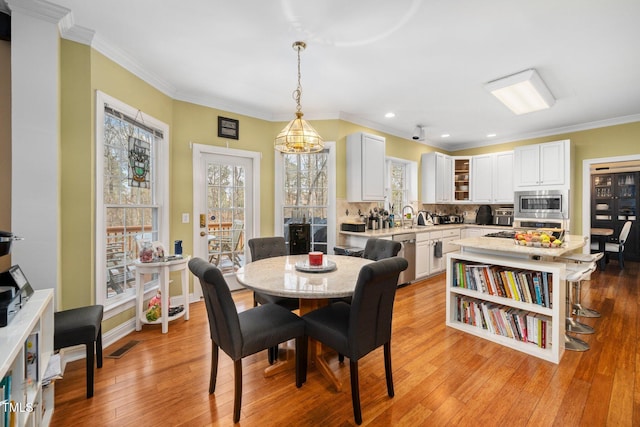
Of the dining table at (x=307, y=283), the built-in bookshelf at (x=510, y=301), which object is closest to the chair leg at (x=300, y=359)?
the dining table at (x=307, y=283)

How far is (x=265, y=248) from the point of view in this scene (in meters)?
3.09

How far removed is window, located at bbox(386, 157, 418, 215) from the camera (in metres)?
5.41

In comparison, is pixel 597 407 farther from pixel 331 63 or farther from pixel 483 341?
pixel 331 63

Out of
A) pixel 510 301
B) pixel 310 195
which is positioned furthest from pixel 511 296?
pixel 310 195

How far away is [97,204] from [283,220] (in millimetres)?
2285

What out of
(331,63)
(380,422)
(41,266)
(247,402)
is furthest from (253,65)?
(380,422)

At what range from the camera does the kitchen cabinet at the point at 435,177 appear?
5688 mm

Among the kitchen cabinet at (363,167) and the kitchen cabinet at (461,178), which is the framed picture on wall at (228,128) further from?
the kitchen cabinet at (461,178)

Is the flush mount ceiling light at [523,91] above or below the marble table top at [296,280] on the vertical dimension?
above

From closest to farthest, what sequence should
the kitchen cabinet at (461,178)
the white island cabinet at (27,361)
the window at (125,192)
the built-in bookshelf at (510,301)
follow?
1. the white island cabinet at (27,361)
2. the built-in bookshelf at (510,301)
3. the window at (125,192)
4. the kitchen cabinet at (461,178)

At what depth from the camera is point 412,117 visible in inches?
176

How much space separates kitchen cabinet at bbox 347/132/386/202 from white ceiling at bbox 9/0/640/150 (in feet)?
1.59

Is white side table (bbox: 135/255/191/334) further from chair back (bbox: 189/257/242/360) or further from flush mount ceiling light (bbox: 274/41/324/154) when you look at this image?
flush mount ceiling light (bbox: 274/41/324/154)

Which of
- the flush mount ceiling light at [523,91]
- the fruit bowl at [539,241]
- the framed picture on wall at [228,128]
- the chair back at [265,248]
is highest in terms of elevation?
the flush mount ceiling light at [523,91]
